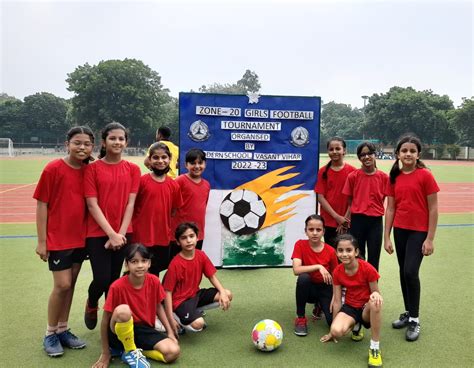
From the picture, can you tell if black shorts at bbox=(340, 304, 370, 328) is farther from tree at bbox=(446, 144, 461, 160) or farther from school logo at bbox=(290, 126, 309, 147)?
tree at bbox=(446, 144, 461, 160)

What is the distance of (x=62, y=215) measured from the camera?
10.3ft

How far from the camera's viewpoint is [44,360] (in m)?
3.07

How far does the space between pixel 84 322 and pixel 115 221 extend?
1.17 metres

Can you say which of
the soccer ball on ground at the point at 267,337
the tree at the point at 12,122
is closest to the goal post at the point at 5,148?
the tree at the point at 12,122

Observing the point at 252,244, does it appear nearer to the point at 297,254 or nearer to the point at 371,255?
the point at 297,254

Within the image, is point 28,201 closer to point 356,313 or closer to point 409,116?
point 356,313

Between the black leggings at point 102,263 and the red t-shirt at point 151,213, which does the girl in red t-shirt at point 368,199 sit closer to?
the red t-shirt at point 151,213

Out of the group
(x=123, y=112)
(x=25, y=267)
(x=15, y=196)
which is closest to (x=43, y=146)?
(x=123, y=112)

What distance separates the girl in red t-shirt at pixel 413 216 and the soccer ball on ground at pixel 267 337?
3.69 feet

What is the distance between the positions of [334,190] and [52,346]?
2863 millimetres

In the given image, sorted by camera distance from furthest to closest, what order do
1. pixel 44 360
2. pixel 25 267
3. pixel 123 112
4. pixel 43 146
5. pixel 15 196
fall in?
pixel 43 146 → pixel 123 112 → pixel 15 196 → pixel 25 267 → pixel 44 360

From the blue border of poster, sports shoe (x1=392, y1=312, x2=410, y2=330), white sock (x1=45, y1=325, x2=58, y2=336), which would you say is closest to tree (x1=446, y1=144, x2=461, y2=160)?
the blue border of poster

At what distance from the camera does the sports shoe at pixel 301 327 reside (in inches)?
140

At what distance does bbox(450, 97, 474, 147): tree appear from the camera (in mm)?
43700
